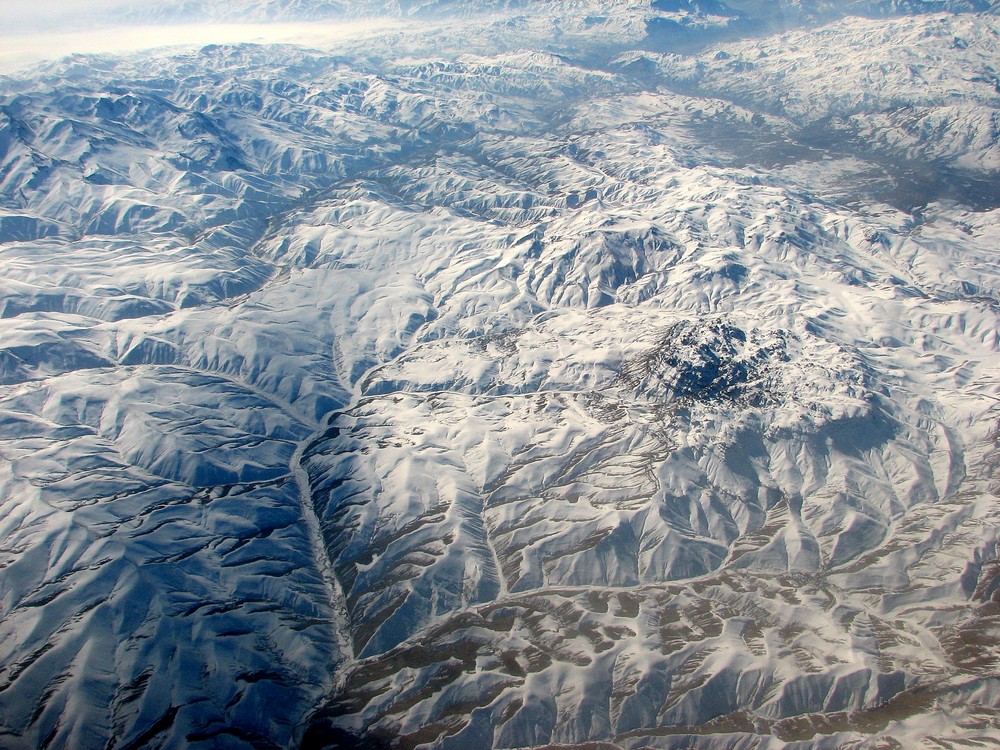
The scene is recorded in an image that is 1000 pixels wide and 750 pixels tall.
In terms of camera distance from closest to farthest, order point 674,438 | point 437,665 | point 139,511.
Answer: point 437,665 < point 139,511 < point 674,438

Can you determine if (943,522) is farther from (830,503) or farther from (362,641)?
(362,641)

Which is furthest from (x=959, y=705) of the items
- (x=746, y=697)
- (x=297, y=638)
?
(x=297, y=638)

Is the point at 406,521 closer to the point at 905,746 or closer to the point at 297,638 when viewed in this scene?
the point at 297,638

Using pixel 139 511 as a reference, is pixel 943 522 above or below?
below

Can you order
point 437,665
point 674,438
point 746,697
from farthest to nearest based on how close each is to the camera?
point 674,438 < point 437,665 < point 746,697

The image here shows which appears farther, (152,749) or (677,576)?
(677,576)

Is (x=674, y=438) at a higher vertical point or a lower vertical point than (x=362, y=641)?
higher

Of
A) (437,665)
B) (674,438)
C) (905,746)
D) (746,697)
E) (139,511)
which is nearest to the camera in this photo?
(905,746)

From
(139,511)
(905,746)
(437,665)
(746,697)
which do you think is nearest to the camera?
(905,746)

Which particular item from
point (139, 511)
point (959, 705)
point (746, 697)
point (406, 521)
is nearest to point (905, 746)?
point (959, 705)

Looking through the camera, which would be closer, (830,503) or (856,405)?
(830,503)
